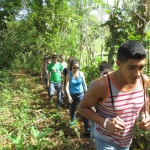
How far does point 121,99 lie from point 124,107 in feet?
0.27

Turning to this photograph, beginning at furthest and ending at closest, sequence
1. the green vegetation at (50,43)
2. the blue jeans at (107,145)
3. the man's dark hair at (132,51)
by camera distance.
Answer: the green vegetation at (50,43) < the blue jeans at (107,145) < the man's dark hair at (132,51)

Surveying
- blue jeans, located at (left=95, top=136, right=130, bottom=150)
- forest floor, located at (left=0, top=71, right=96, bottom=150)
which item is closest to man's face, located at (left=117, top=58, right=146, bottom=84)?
blue jeans, located at (left=95, top=136, right=130, bottom=150)

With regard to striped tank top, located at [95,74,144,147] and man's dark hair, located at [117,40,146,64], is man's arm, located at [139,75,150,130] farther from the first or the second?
man's dark hair, located at [117,40,146,64]

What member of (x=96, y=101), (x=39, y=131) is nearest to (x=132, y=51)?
(x=96, y=101)

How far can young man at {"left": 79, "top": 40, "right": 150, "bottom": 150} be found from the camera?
1.15m

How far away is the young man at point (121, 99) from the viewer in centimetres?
115

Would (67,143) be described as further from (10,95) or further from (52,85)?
(10,95)

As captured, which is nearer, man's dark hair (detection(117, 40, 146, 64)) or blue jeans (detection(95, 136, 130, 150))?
man's dark hair (detection(117, 40, 146, 64))

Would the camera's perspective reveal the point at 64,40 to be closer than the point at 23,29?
No

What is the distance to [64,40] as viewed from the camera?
9508 mm

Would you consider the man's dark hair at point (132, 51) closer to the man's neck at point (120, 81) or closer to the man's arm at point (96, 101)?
the man's neck at point (120, 81)

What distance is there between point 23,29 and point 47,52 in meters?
2.12

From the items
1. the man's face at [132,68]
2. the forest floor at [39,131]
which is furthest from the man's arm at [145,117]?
the forest floor at [39,131]

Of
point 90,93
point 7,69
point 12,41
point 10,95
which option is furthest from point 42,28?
point 90,93
